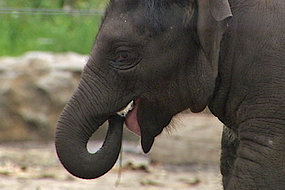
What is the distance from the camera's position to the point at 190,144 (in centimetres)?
979

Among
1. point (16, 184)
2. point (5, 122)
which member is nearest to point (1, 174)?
point (16, 184)

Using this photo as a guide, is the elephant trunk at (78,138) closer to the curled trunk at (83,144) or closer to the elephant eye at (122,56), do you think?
the curled trunk at (83,144)

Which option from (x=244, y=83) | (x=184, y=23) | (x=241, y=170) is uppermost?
(x=184, y=23)

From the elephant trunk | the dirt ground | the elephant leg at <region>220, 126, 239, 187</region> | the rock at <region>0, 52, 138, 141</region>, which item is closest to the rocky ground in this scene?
the dirt ground

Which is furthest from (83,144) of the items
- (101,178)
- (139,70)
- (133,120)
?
(101,178)

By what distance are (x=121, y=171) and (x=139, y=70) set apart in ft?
13.9

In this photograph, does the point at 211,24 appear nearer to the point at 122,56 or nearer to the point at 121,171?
the point at 122,56

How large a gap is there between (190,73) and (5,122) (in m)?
5.88

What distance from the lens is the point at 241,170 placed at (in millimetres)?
5152

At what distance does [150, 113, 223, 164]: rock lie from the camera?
973 cm

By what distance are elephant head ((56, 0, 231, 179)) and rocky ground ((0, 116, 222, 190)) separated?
2.98 meters

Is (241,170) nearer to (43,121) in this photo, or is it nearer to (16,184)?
(16,184)

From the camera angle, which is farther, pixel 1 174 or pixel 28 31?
pixel 28 31

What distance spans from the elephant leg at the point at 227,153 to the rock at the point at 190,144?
3961 millimetres
